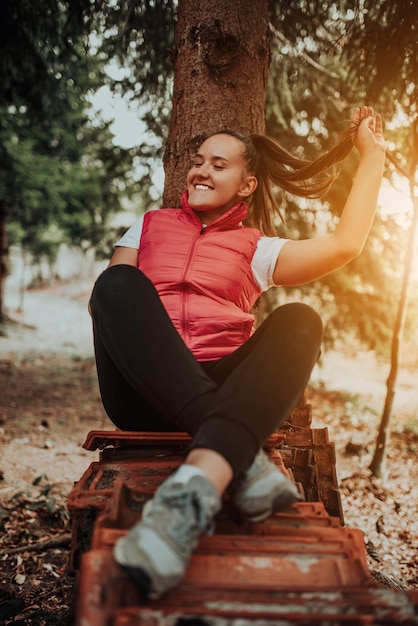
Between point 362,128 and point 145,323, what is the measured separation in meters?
1.50

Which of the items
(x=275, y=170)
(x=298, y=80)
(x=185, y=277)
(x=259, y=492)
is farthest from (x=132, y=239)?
(x=298, y=80)

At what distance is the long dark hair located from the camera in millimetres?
2494

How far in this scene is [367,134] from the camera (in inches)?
84.2

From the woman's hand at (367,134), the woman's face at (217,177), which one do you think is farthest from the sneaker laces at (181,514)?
the woman's hand at (367,134)

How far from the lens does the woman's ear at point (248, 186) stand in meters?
2.56

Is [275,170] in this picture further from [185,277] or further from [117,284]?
[117,284]

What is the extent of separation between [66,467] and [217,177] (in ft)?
9.94

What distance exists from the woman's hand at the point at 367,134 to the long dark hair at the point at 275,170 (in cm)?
15

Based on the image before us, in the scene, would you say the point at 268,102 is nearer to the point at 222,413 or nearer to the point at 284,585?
the point at 222,413

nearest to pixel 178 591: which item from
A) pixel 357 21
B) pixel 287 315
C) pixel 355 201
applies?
pixel 287 315

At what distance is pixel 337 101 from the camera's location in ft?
16.1

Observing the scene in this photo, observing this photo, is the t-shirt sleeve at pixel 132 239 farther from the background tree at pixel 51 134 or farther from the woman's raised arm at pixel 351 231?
the background tree at pixel 51 134

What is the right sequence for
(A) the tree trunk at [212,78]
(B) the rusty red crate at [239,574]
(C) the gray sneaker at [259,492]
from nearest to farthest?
(B) the rusty red crate at [239,574]
(C) the gray sneaker at [259,492]
(A) the tree trunk at [212,78]

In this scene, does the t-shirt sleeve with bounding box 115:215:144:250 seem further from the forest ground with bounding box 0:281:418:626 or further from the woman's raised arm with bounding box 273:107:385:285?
the forest ground with bounding box 0:281:418:626
